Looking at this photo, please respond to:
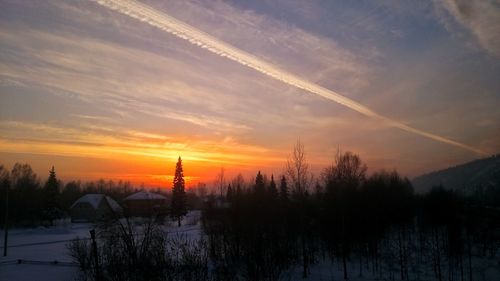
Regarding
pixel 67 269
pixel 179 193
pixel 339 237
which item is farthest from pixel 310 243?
pixel 179 193

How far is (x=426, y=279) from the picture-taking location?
2477 centimetres

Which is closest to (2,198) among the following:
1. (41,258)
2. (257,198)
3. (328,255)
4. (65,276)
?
(41,258)

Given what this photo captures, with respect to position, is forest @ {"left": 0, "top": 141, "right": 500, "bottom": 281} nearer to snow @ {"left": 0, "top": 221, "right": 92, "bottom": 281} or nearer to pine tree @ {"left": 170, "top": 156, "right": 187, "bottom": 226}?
snow @ {"left": 0, "top": 221, "right": 92, "bottom": 281}

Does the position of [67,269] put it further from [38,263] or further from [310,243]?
[310,243]

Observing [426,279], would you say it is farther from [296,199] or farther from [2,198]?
[2,198]

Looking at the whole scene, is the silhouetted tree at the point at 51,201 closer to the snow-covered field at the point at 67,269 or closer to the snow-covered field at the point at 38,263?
the snow-covered field at the point at 38,263

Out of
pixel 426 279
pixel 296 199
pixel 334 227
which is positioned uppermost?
pixel 296 199

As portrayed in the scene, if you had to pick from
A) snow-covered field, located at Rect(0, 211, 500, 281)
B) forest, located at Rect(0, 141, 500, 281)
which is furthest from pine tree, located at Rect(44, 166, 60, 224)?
forest, located at Rect(0, 141, 500, 281)

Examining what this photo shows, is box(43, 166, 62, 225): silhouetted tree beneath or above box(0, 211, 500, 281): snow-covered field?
above

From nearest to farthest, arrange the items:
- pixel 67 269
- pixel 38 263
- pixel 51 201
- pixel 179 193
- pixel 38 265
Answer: pixel 67 269
pixel 38 265
pixel 38 263
pixel 51 201
pixel 179 193

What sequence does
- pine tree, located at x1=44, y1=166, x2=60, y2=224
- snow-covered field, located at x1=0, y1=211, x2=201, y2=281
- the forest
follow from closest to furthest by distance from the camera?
the forest, snow-covered field, located at x1=0, y1=211, x2=201, y2=281, pine tree, located at x1=44, y1=166, x2=60, y2=224

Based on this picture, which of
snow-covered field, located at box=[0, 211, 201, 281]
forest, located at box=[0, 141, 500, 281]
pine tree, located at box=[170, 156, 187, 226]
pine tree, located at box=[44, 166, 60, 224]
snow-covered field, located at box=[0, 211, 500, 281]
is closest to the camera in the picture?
forest, located at box=[0, 141, 500, 281]

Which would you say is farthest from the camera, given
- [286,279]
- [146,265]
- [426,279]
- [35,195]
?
[35,195]

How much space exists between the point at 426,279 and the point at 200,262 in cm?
1836
